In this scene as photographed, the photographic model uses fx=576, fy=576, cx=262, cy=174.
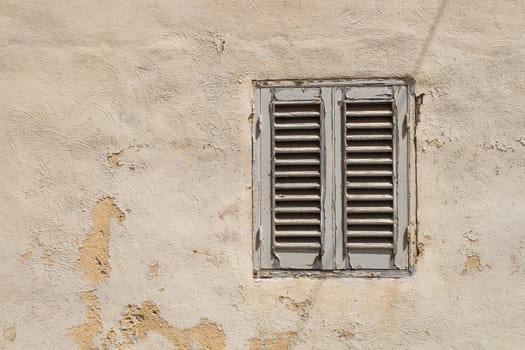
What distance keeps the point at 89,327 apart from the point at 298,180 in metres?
1.44

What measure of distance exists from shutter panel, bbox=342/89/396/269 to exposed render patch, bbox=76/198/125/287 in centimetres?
130

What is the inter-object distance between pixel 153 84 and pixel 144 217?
29.7 inches

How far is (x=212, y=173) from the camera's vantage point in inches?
127

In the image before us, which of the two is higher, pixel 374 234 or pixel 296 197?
pixel 296 197

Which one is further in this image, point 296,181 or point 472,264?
point 296,181

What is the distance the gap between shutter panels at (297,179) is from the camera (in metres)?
3.20

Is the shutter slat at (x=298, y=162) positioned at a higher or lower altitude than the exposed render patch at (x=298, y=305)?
higher

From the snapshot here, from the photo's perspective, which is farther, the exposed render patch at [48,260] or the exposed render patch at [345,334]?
the exposed render patch at [48,260]

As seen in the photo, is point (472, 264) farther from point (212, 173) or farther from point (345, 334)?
point (212, 173)

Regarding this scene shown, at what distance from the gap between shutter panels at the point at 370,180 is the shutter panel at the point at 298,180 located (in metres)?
0.16

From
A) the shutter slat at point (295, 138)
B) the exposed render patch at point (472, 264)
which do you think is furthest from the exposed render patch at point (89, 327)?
the exposed render patch at point (472, 264)

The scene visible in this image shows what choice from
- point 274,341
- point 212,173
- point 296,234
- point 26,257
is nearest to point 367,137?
point 296,234

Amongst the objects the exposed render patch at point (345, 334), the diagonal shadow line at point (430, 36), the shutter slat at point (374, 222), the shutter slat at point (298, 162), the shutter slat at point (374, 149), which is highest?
the diagonal shadow line at point (430, 36)

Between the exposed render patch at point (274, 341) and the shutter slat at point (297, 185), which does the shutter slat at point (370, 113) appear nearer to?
the shutter slat at point (297, 185)
